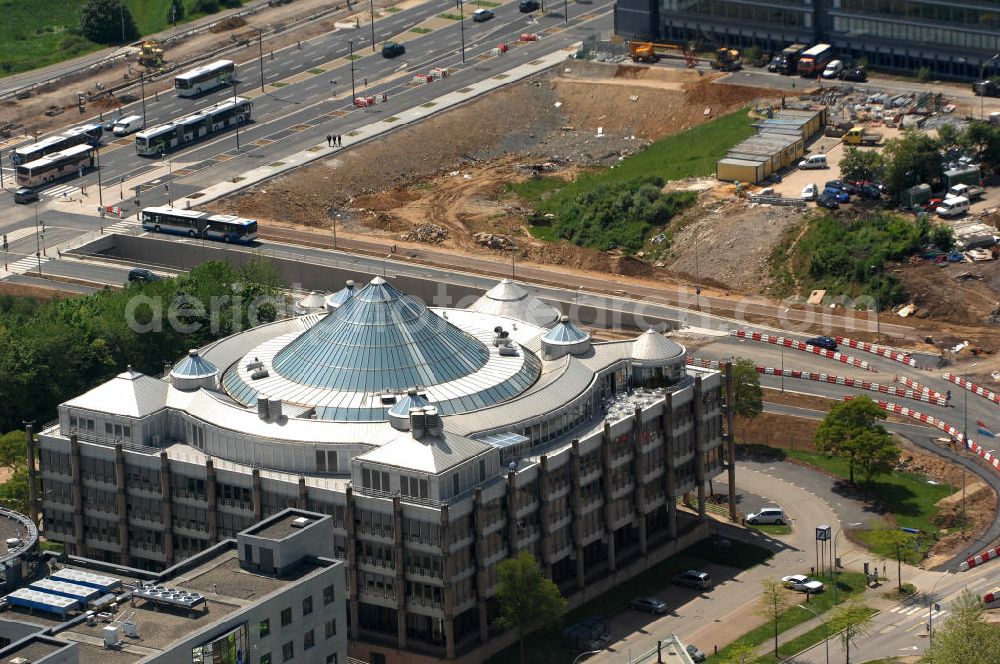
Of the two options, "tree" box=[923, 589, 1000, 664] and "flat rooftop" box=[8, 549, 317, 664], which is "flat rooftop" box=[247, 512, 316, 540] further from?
"tree" box=[923, 589, 1000, 664]

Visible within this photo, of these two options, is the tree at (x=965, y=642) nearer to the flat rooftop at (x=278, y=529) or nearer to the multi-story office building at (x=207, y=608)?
the multi-story office building at (x=207, y=608)

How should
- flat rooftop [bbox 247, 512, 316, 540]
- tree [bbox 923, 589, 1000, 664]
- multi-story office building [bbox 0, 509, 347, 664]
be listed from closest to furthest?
multi-story office building [bbox 0, 509, 347, 664], flat rooftop [bbox 247, 512, 316, 540], tree [bbox 923, 589, 1000, 664]

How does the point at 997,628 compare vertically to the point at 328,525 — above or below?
below

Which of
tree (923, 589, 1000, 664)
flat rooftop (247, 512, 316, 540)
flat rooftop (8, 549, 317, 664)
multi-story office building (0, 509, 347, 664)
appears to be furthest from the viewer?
tree (923, 589, 1000, 664)

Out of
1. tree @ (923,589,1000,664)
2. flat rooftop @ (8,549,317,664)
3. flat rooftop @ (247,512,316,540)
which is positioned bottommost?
tree @ (923,589,1000,664)

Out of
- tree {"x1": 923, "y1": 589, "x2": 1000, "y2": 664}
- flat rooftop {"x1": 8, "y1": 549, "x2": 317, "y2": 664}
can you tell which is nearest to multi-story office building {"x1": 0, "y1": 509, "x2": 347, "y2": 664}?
flat rooftop {"x1": 8, "y1": 549, "x2": 317, "y2": 664}

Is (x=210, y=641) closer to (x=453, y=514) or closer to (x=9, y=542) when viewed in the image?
(x=9, y=542)

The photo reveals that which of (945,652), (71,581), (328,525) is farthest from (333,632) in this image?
(945,652)
